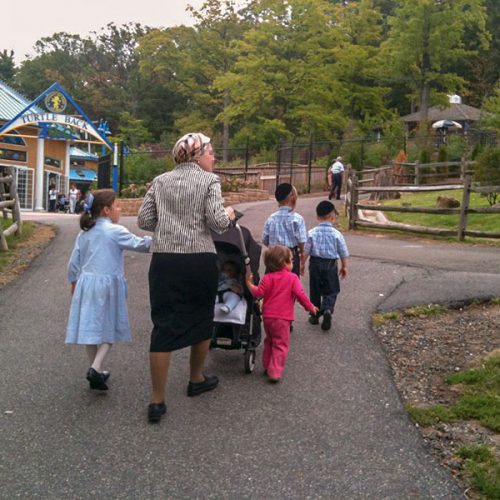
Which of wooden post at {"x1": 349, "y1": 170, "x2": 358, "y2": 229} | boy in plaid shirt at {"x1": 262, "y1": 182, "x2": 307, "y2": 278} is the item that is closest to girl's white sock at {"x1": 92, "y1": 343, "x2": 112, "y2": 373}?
boy in plaid shirt at {"x1": 262, "y1": 182, "x2": 307, "y2": 278}

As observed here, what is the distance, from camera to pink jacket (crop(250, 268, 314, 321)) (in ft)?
17.7

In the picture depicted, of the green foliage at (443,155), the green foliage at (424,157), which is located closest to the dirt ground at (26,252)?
the green foliage at (424,157)

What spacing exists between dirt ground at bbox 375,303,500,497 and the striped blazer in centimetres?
191

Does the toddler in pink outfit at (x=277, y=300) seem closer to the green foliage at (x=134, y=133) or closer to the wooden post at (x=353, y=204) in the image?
the wooden post at (x=353, y=204)

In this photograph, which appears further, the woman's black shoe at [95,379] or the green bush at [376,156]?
the green bush at [376,156]

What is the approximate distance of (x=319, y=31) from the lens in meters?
38.2

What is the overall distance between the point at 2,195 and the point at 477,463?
13277mm

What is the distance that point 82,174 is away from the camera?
4850 centimetres

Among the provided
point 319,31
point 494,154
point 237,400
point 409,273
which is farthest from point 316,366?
point 319,31

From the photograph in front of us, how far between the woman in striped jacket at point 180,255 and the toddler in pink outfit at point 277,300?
2.97 feet

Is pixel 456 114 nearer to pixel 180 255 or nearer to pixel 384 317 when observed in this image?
pixel 384 317

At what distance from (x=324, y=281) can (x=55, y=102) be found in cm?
2489

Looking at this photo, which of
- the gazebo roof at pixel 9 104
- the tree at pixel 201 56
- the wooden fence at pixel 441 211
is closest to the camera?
the wooden fence at pixel 441 211

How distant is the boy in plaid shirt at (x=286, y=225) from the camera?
681 cm
